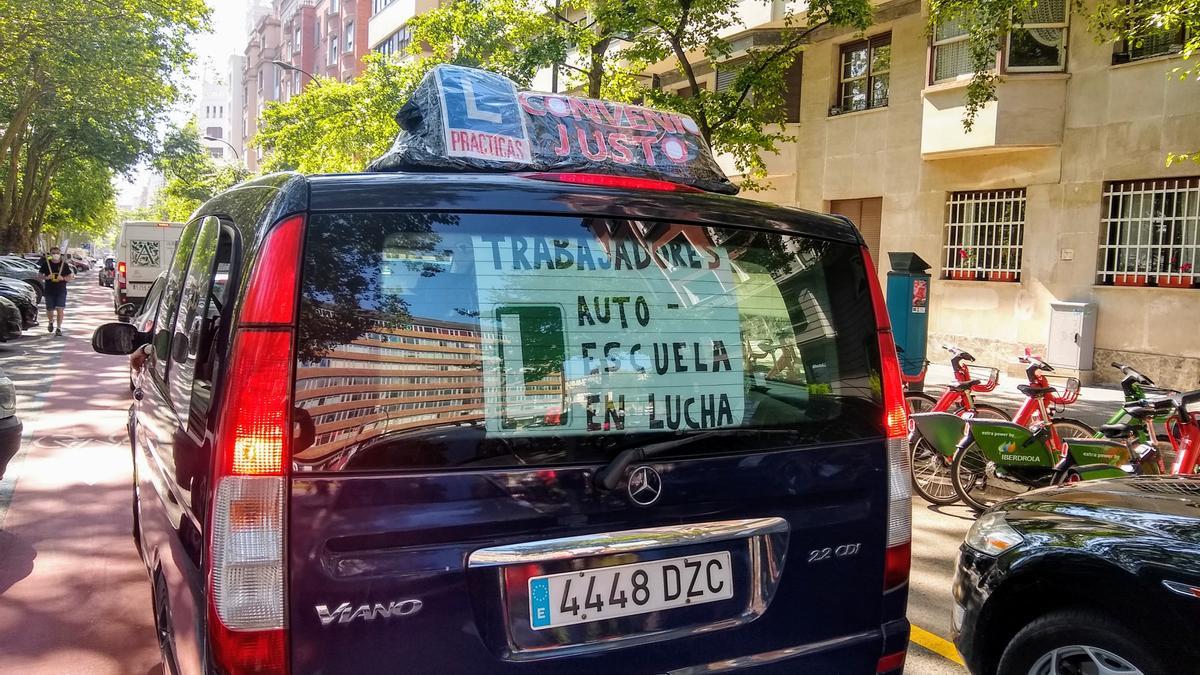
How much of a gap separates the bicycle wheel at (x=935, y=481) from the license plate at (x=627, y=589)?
4.92 meters

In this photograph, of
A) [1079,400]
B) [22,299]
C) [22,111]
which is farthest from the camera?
[22,111]

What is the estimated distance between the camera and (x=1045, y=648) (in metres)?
2.83

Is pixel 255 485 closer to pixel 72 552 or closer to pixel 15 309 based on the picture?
pixel 72 552

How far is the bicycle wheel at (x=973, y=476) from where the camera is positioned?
20.9 ft

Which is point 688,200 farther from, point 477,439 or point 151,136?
point 151,136

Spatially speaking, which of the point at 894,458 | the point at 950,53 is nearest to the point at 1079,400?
the point at 950,53

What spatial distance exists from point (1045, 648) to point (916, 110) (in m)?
14.4

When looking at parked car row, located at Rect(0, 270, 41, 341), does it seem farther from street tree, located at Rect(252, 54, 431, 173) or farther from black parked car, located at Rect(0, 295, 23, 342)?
street tree, located at Rect(252, 54, 431, 173)

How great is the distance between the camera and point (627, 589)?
2084 mm

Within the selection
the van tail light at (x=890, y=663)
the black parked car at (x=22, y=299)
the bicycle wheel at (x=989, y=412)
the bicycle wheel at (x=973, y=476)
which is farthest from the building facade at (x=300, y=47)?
the van tail light at (x=890, y=663)

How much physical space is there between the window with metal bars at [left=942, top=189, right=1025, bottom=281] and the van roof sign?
41.8 ft

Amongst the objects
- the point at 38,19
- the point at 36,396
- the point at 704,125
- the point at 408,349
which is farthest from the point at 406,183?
the point at 38,19

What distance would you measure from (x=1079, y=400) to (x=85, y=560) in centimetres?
1108

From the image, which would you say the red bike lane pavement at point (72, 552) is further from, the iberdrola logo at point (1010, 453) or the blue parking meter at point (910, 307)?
the blue parking meter at point (910, 307)
